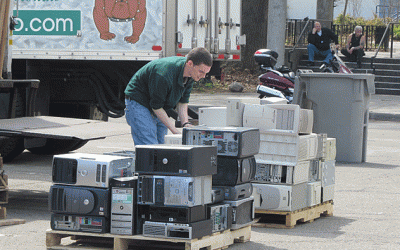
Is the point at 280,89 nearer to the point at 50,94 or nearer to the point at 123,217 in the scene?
the point at 50,94

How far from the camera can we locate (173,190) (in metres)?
6.10

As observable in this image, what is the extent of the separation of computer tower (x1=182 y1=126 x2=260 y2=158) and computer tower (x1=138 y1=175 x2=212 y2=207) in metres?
0.58

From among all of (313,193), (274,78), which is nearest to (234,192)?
(313,193)

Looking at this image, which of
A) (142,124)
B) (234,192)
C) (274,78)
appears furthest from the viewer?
(274,78)

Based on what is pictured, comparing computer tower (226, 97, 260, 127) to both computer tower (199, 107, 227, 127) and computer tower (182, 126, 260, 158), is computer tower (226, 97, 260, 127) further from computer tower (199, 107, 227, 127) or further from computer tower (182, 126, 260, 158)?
computer tower (182, 126, 260, 158)

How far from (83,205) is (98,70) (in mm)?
7832

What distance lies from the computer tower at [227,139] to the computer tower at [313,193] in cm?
113

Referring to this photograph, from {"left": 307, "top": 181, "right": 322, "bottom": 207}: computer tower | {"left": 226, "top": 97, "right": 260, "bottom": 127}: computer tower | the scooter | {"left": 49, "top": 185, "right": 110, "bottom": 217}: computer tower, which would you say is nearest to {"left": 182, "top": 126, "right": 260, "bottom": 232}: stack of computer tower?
{"left": 226, "top": 97, "right": 260, "bottom": 127}: computer tower

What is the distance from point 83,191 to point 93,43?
23.6 ft

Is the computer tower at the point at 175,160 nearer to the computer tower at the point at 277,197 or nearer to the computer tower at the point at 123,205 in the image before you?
the computer tower at the point at 123,205

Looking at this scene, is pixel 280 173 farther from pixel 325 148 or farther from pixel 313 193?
pixel 325 148

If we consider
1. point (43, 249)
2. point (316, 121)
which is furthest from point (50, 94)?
point (43, 249)

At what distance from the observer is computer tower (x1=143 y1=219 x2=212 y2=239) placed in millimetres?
6105

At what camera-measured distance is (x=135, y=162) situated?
20.6 ft
